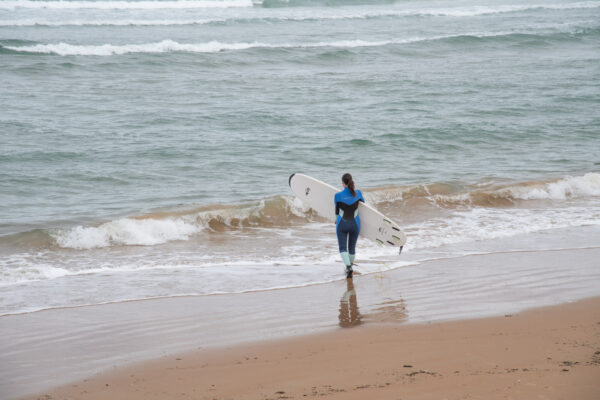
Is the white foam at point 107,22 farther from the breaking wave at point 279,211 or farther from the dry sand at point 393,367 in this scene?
the dry sand at point 393,367

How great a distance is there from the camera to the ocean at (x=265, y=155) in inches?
384

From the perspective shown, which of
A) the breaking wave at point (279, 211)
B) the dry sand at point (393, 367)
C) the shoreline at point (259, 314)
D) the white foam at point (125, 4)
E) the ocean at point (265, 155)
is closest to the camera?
the dry sand at point (393, 367)

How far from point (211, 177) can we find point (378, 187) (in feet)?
11.8

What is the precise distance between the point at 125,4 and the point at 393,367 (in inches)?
2185

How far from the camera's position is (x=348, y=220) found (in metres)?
8.76

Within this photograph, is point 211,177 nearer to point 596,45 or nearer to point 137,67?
point 137,67

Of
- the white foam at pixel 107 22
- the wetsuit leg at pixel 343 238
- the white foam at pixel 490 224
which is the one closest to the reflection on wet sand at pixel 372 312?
the wetsuit leg at pixel 343 238

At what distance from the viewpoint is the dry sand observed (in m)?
5.09

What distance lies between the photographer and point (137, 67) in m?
26.2

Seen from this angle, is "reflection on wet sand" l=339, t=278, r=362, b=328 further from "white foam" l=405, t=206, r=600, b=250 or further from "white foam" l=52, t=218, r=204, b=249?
"white foam" l=52, t=218, r=204, b=249

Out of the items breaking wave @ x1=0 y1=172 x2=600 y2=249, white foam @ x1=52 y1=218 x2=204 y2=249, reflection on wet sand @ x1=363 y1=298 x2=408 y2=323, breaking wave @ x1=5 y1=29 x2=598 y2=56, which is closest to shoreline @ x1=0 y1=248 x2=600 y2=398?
reflection on wet sand @ x1=363 y1=298 x2=408 y2=323

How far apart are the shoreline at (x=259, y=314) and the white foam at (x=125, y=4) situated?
49683mm

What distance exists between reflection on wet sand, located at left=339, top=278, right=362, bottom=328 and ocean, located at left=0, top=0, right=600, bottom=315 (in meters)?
0.72

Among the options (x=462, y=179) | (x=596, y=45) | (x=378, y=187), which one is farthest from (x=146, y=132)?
(x=596, y=45)
